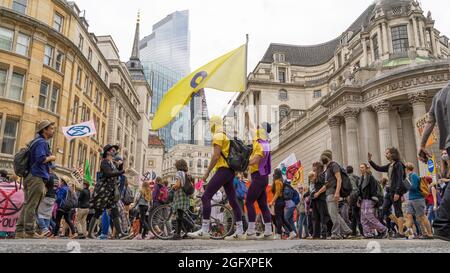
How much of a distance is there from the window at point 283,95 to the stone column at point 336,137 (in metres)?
31.1

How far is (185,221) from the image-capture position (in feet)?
25.5

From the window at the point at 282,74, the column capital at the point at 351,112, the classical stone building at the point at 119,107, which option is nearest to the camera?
the column capital at the point at 351,112

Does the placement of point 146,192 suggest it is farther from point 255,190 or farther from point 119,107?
point 119,107

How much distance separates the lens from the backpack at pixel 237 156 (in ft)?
21.2

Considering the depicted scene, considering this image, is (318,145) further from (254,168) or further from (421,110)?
(254,168)

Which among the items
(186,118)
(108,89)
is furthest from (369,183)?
(108,89)

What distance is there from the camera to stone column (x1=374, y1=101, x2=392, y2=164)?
25562mm

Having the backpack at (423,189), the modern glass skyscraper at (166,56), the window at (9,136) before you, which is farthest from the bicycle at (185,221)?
the modern glass skyscraper at (166,56)

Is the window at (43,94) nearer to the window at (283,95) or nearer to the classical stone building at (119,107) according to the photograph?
the classical stone building at (119,107)

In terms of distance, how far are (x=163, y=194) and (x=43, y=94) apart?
22.1 m

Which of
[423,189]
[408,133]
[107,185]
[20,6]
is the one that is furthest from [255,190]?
[20,6]

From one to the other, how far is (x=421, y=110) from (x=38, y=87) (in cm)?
2819

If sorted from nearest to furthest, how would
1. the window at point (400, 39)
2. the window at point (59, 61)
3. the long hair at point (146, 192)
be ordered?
1. the long hair at point (146, 192)
2. the window at point (59, 61)
3. the window at point (400, 39)
